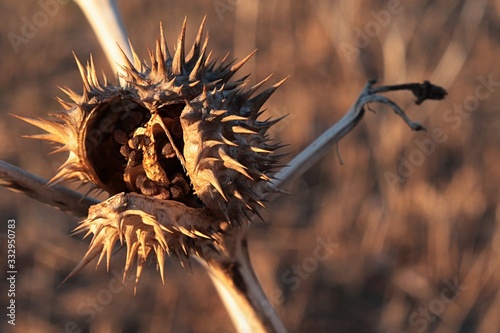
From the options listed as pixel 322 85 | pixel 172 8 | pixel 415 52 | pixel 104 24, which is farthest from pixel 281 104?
pixel 104 24

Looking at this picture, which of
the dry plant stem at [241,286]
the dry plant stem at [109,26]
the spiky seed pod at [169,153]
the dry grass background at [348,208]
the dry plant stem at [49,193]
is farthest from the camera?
the dry grass background at [348,208]

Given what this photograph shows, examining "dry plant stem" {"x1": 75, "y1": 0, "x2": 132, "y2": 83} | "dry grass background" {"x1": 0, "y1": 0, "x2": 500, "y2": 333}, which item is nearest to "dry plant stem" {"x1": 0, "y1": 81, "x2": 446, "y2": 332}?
"dry plant stem" {"x1": 75, "y1": 0, "x2": 132, "y2": 83}

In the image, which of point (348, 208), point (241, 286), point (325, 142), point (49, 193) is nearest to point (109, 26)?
point (49, 193)

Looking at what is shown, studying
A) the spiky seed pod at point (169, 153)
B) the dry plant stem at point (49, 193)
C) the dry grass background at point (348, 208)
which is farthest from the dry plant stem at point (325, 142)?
the dry grass background at point (348, 208)

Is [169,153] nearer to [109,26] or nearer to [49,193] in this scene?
[49,193]

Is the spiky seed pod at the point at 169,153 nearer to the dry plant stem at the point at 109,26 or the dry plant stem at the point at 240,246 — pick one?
the dry plant stem at the point at 240,246

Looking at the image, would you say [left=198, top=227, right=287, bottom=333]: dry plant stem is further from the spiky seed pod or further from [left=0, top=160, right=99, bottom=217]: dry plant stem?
[left=0, top=160, right=99, bottom=217]: dry plant stem
